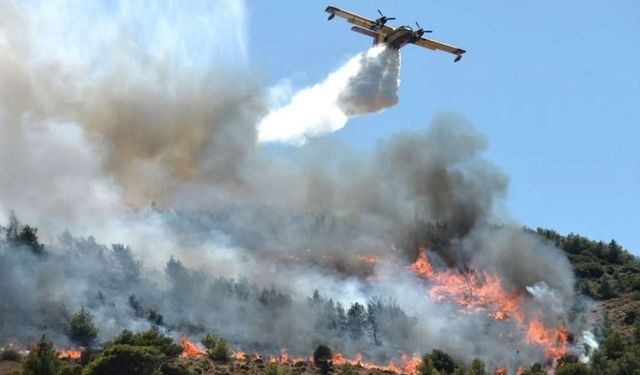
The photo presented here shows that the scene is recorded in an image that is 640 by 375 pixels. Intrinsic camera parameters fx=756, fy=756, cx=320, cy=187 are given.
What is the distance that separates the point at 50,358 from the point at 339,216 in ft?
244

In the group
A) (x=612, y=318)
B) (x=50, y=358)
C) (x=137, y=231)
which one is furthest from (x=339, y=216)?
(x=50, y=358)

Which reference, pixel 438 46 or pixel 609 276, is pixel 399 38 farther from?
pixel 609 276

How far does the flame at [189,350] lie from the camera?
79475 mm

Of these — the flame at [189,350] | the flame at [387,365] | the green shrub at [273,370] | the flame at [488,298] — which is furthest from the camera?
the flame at [488,298]

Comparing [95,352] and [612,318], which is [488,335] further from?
[95,352]

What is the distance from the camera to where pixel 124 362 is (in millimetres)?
60312

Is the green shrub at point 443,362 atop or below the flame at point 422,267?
below

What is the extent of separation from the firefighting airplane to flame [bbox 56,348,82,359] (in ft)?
152

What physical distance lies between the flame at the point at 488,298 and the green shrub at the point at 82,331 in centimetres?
5004

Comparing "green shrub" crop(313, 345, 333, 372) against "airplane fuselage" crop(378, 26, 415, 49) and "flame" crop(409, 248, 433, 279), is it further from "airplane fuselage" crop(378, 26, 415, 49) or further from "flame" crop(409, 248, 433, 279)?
"airplane fuselage" crop(378, 26, 415, 49)

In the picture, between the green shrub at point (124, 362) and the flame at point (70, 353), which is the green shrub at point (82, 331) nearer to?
the flame at point (70, 353)

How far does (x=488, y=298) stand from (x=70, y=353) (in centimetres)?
5995

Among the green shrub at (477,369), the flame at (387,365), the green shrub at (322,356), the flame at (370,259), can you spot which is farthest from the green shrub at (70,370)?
the flame at (370,259)

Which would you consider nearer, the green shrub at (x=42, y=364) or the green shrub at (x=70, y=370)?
the green shrub at (x=70, y=370)
